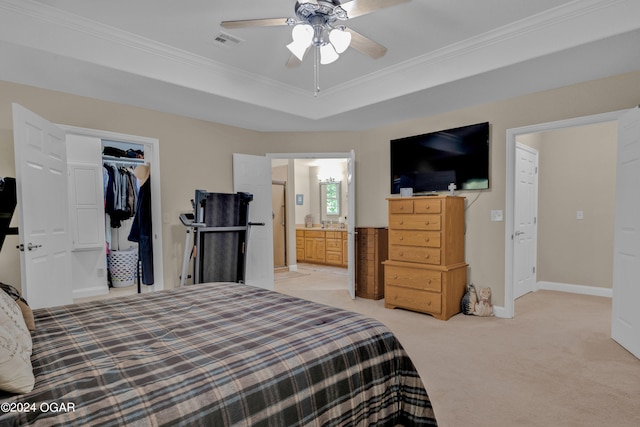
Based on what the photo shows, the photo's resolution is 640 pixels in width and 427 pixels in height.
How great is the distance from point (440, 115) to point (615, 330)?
2886 millimetres

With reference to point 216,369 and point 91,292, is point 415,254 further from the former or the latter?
point 91,292

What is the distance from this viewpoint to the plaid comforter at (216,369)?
906 mm

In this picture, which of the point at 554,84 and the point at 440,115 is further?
the point at 440,115

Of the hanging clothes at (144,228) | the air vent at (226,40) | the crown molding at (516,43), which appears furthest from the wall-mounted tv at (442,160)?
the hanging clothes at (144,228)

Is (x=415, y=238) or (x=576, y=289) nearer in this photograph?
(x=415, y=238)

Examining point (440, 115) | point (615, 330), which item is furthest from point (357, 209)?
point (615, 330)

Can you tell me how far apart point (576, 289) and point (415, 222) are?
2920 mm

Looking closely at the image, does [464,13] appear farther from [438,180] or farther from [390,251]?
[390,251]

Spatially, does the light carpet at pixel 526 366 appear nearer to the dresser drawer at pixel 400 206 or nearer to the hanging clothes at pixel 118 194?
the dresser drawer at pixel 400 206

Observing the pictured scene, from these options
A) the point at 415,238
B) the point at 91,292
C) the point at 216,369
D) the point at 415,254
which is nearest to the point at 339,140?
the point at 415,238

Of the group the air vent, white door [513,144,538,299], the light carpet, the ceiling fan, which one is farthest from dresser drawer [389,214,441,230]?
the air vent

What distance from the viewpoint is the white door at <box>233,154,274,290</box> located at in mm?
4738

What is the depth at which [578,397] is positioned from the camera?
213 centimetres

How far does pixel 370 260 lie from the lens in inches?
185
